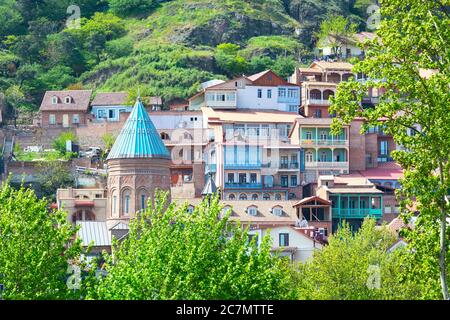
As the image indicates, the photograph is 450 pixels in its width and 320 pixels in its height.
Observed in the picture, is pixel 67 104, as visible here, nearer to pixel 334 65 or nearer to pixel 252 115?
pixel 252 115

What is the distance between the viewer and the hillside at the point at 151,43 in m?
126

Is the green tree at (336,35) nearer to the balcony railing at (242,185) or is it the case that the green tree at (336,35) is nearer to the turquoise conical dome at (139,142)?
the balcony railing at (242,185)

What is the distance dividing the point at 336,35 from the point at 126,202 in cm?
5494

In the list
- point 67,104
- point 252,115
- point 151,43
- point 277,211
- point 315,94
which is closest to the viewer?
point 277,211

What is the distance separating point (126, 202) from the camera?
3246 inches

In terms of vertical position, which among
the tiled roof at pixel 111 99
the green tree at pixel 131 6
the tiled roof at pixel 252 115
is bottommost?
the tiled roof at pixel 252 115

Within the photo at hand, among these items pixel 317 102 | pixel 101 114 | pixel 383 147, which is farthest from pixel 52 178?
pixel 383 147

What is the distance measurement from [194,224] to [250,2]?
102 meters

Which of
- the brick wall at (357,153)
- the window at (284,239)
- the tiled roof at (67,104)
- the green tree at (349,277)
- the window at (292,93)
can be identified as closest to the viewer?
the green tree at (349,277)

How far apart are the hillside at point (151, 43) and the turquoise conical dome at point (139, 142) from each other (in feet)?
118

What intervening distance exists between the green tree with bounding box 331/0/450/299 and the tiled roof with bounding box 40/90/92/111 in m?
85.6

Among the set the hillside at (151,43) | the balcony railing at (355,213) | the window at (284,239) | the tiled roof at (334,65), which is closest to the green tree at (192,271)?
the window at (284,239)

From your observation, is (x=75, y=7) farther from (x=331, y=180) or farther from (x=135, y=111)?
(x=135, y=111)

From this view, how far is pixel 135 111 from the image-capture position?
278 ft
